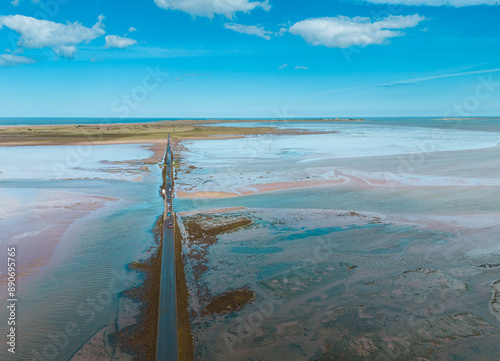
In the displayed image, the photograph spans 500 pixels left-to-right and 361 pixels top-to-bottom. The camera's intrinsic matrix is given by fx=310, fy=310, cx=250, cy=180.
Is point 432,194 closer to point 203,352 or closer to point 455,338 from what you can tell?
point 455,338

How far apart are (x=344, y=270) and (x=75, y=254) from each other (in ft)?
31.5

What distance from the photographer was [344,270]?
1019 centimetres

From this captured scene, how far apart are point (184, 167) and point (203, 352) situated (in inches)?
984

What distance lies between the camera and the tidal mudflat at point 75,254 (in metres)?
7.26

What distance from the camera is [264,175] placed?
2598 cm

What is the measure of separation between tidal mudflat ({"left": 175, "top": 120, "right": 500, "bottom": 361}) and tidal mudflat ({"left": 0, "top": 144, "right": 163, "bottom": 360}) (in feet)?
6.63

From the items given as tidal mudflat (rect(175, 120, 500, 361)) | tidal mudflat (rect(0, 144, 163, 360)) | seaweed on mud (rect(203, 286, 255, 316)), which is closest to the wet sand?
tidal mudflat (rect(0, 144, 163, 360))

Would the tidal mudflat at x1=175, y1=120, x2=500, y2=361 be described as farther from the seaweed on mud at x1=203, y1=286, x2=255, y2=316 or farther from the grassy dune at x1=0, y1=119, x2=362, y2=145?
the grassy dune at x1=0, y1=119, x2=362, y2=145

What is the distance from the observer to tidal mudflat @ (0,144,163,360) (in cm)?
726

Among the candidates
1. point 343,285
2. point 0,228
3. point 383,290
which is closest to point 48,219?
point 0,228

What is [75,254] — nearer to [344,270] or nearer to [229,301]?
[229,301]

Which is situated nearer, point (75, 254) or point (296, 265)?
point (296, 265)

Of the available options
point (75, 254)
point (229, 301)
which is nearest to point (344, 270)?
point (229, 301)

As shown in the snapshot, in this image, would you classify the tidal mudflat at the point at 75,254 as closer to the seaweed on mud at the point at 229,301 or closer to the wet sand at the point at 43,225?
the wet sand at the point at 43,225
